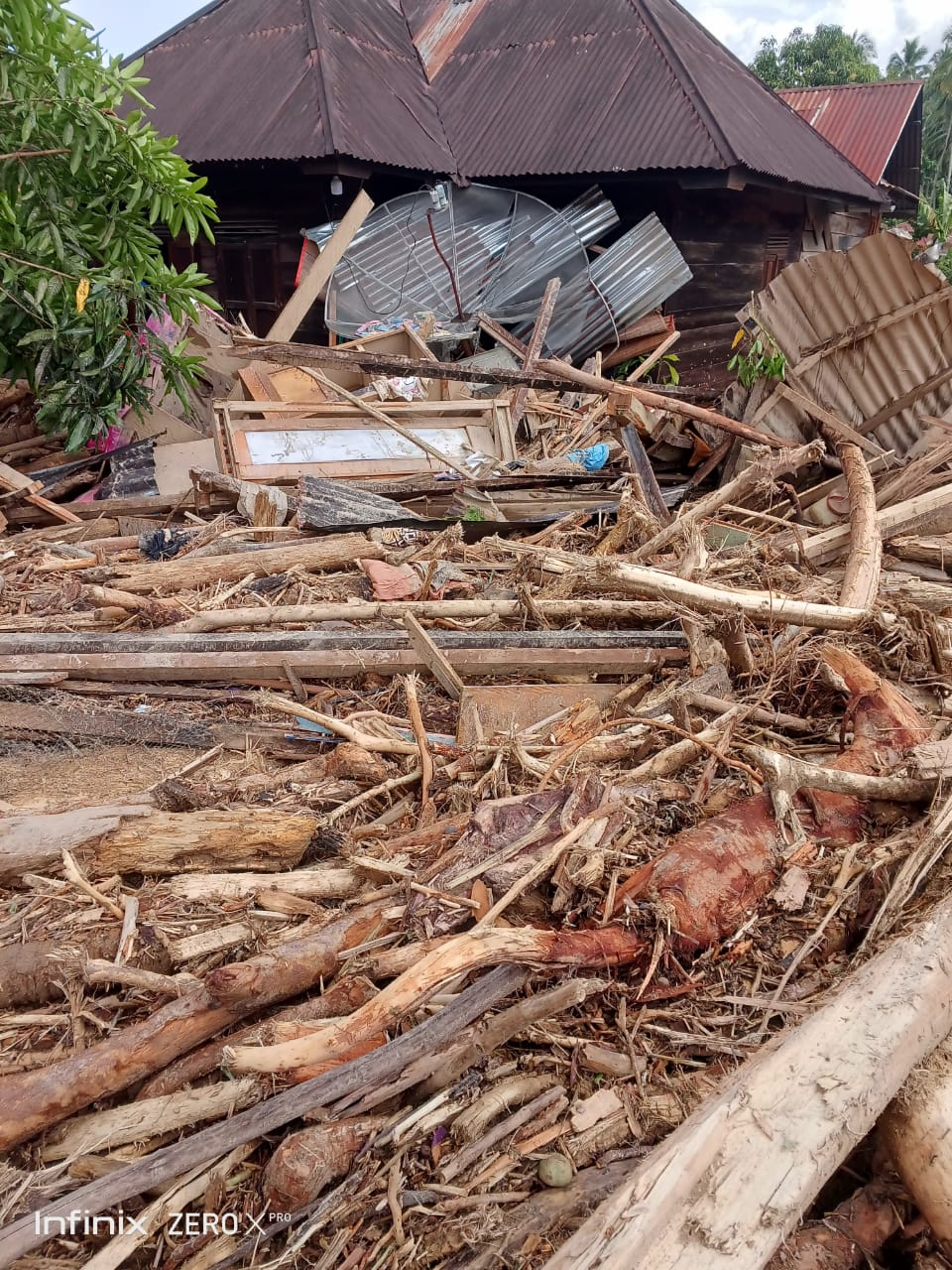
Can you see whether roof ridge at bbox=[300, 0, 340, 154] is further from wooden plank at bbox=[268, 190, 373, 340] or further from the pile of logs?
the pile of logs

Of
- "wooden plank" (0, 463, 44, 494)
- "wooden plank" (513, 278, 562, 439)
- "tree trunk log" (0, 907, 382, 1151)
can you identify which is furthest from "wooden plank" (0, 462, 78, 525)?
"tree trunk log" (0, 907, 382, 1151)

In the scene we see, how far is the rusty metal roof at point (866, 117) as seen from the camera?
1847cm

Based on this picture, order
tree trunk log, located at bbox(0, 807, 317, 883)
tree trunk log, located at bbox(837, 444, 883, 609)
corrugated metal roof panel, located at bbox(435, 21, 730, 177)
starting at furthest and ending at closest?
corrugated metal roof panel, located at bbox(435, 21, 730, 177) → tree trunk log, located at bbox(837, 444, 883, 609) → tree trunk log, located at bbox(0, 807, 317, 883)

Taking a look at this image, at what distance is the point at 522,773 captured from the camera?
126 inches

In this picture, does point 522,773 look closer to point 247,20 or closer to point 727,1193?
point 727,1193

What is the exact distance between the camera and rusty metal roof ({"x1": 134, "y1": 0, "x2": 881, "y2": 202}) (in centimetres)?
1134

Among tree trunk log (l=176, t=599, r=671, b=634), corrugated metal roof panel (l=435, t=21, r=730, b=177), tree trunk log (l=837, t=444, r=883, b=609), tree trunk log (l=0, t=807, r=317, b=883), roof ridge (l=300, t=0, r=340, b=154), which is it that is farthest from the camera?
corrugated metal roof panel (l=435, t=21, r=730, b=177)

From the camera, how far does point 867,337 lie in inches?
293

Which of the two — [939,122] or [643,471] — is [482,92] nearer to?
[643,471]

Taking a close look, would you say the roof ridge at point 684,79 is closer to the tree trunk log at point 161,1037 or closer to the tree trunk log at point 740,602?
the tree trunk log at point 740,602

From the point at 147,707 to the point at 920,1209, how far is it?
340cm

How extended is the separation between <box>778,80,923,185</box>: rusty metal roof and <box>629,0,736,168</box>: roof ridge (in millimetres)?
6467

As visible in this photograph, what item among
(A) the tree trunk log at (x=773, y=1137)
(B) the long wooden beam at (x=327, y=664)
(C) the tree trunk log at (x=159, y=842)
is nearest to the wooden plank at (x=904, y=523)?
(B) the long wooden beam at (x=327, y=664)

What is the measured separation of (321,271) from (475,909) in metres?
8.88
